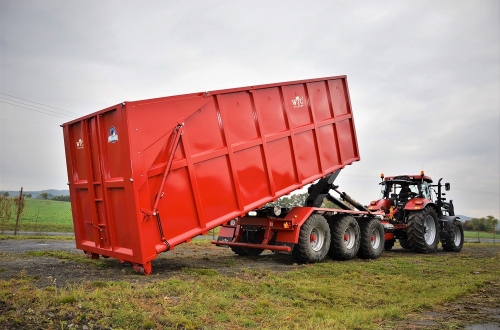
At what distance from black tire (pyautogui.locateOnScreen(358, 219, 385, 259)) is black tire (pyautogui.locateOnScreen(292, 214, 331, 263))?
1762mm

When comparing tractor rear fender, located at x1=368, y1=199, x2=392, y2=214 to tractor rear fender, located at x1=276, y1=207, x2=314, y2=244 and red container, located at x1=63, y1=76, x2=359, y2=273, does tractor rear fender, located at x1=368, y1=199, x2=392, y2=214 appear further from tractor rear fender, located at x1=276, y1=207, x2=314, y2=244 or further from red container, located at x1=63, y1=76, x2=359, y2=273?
tractor rear fender, located at x1=276, y1=207, x2=314, y2=244

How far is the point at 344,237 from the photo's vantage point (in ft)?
37.4

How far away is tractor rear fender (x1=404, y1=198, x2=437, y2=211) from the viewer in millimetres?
14303

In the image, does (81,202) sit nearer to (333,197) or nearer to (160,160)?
(160,160)

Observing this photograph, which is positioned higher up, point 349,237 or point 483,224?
point 349,237

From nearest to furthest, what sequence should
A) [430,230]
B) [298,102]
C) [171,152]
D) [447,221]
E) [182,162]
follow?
[171,152] < [182,162] < [298,102] < [430,230] < [447,221]

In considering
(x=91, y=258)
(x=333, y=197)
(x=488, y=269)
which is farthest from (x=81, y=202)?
(x=488, y=269)

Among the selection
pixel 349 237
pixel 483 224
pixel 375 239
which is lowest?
pixel 483 224

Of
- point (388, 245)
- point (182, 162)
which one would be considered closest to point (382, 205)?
point (388, 245)

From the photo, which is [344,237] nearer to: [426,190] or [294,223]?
[294,223]

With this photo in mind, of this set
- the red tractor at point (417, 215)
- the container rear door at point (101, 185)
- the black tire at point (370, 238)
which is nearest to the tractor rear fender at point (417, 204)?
the red tractor at point (417, 215)

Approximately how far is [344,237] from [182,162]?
5.26 m

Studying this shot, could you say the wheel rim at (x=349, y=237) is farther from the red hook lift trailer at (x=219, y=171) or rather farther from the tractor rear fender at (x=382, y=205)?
the tractor rear fender at (x=382, y=205)

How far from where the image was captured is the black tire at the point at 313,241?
32.9ft
